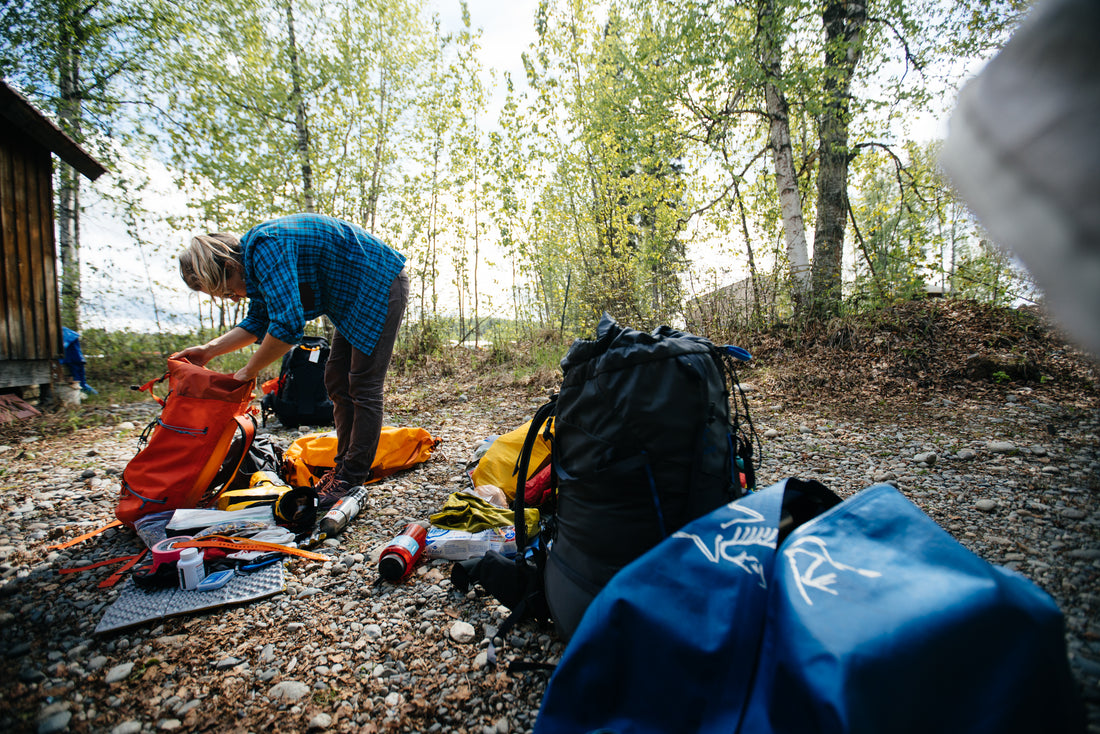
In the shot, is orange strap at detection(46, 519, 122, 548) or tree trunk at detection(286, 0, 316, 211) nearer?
orange strap at detection(46, 519, 122, 548)

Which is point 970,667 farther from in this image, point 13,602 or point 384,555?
point 13,602

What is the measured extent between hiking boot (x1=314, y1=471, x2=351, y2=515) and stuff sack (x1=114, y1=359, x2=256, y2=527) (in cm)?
60

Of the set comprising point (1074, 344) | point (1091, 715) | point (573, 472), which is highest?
point (1074, 344)

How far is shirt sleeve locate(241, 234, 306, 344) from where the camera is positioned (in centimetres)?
241

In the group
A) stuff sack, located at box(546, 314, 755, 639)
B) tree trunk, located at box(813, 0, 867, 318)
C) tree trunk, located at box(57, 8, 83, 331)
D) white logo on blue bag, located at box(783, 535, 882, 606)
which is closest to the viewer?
white logo on blue bag, located at box(783, 535, 882, 606)

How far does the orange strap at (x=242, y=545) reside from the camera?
2020 millimetres

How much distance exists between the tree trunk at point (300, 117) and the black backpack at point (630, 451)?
32.6 feet

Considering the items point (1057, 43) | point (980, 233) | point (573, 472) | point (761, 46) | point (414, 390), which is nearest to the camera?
point (1057, 43)

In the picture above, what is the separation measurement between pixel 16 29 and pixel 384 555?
1053cm

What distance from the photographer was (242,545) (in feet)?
6.91

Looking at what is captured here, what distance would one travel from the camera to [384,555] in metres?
2.03

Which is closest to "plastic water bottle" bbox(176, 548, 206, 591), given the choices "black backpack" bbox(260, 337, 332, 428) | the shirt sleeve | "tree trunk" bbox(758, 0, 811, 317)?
the shirt sleeve

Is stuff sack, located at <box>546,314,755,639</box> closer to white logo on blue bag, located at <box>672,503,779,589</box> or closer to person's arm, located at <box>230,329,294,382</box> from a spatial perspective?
white logo on blue bag, located at <box>672,503,779,589</box>

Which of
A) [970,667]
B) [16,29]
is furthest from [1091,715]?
[16,29]
